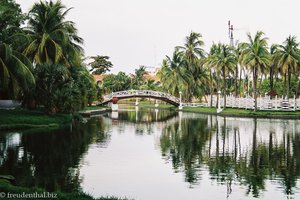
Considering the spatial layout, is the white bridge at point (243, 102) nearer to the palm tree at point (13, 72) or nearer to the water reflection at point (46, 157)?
the water reflection at point (46, 157)

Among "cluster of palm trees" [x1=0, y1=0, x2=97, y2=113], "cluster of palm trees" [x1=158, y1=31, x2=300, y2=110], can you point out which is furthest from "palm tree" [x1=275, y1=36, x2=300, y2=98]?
"cluster of palm trees" [x1=0, y1=0, x2=97, y2=113]

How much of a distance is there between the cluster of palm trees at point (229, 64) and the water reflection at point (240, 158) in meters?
29.7

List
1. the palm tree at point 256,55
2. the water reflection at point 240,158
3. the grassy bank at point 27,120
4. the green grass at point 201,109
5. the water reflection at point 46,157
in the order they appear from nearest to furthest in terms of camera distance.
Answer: the water reflection at point 46,157 → the water reflection at point 240,158 → the grassy bank at point 27,120 → the palm tree at point 256,55 → the green grass at point 201,109

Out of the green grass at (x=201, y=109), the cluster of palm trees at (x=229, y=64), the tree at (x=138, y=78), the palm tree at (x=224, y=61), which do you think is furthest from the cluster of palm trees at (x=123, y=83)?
the palm tree at (x=224, y=61)

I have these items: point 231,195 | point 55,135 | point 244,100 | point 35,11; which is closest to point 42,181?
point 231,195

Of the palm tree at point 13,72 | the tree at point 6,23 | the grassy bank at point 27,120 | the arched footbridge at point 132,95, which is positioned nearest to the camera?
the palm tree at point 13,72

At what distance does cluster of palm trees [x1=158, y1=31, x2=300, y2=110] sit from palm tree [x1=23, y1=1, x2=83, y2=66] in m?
25.9

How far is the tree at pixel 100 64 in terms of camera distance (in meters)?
128

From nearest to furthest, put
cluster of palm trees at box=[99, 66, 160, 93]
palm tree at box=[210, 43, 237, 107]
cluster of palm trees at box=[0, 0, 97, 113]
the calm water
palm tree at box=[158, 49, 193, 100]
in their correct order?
the calm water → cluster of palm trees at box=[0, 0, 97, 113] → palm tree at box=[210, 43, 237, 107] → palm tree at box=[158, 49, 193, 100] → cluster of palm trees at box=[99, 66, 160, 93]

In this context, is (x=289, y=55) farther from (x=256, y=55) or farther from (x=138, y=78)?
(x=138, y=78)

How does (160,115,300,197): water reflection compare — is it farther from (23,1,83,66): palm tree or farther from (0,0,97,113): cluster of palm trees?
(23,1,83,66): palm tree

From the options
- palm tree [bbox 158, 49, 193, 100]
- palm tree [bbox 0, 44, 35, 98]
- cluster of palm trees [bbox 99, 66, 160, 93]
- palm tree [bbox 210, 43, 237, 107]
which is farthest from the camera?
cluster of palm trees [bbox 99, 66, 160, 93]

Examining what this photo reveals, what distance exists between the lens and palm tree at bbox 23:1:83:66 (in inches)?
1577

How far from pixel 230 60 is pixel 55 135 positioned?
139ft
